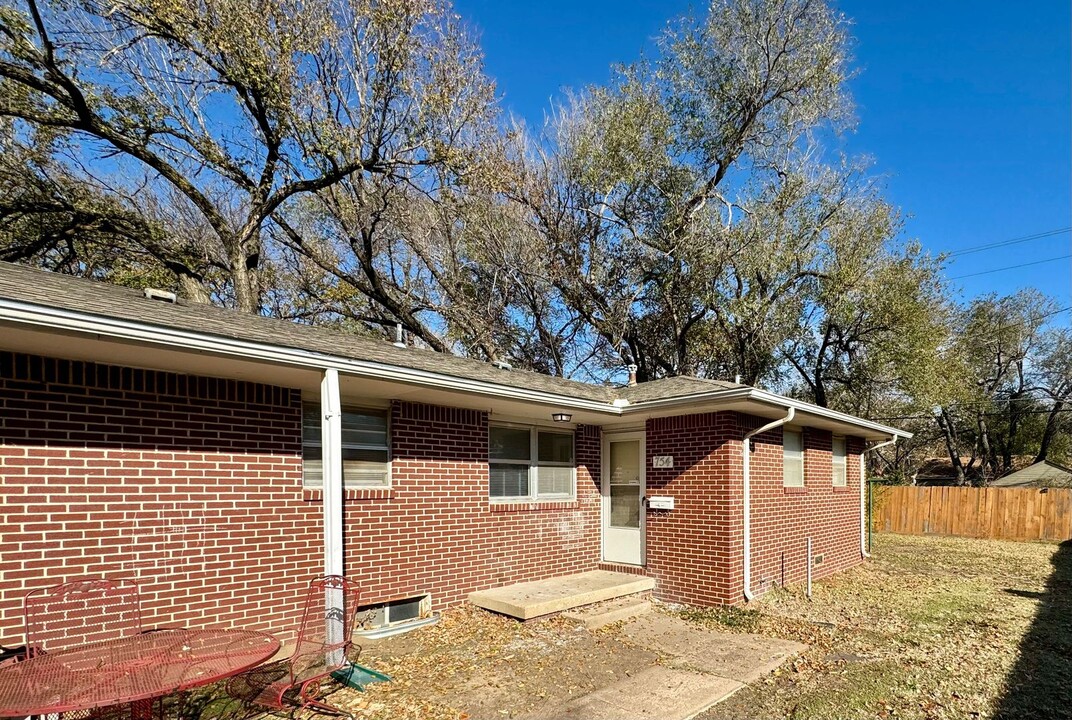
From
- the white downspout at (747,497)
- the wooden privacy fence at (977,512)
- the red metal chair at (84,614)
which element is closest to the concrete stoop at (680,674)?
the white downspout at (747,497)

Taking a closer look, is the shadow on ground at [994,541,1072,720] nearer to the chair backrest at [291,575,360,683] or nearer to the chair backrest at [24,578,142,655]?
the chair backrest at [291,575,360,683]

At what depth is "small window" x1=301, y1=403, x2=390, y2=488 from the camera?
616 cm

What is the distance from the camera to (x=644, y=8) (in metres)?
14.7

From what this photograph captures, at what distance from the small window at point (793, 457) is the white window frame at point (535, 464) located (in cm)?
322

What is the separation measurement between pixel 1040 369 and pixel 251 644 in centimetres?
3614

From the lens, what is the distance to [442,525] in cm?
718

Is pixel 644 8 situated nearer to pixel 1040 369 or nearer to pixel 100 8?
pixel 100 8

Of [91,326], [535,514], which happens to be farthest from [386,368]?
[535,514]

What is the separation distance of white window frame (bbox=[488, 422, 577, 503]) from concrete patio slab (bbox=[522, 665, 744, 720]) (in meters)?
3.28

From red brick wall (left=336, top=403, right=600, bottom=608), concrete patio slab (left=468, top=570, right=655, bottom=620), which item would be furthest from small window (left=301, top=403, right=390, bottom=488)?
concrete patio slab (left=468, top=570, right=655, bottom=620)

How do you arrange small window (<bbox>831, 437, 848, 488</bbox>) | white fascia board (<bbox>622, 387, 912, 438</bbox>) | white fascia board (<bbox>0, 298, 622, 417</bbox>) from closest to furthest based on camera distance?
1. white fascia board (<bbox>0, 298, 622, 417</bbox>)
2. white fascia board (<bbox>622, 387, 912, 438</bbox>)
3. small window (<bbox>831, 437, 848, 488</bbox>)

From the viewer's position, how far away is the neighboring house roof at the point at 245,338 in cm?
377

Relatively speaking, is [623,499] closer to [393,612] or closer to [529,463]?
[529,463]

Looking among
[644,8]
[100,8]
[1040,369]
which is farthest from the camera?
[1040,369]
